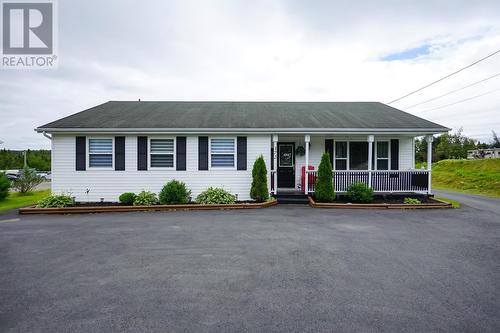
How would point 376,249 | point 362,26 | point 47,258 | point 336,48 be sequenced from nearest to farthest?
1. point 47,258
2. point 376,249
3. point 362,26
4. point 336,48

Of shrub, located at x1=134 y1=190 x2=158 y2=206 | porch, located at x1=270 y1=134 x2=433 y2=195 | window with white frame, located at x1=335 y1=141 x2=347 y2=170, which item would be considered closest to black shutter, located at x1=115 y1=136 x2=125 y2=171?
shrub, located at x1=134 y1=190 x2=158 y2=206

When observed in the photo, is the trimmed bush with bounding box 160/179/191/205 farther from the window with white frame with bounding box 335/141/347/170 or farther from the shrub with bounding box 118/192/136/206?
the window with white frame with bounding box 335/141/347/170

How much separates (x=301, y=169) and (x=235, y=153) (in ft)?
10.8

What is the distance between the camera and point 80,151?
1002 cm

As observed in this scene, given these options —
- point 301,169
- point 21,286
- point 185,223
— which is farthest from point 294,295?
point 301,169

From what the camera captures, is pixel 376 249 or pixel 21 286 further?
pixel 376 249

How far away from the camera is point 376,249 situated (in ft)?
16.2

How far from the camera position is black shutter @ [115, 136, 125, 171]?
1010 cm

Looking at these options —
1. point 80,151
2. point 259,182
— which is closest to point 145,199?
point 80,151

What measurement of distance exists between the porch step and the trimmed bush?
3831 mm

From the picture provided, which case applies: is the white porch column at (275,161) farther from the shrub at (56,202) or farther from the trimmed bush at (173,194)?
the shrub at (56,202)

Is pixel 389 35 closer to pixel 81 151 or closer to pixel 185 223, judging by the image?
pixel 185 223

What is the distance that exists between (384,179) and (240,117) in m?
6.83

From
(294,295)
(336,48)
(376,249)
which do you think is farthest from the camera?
(336,48)
